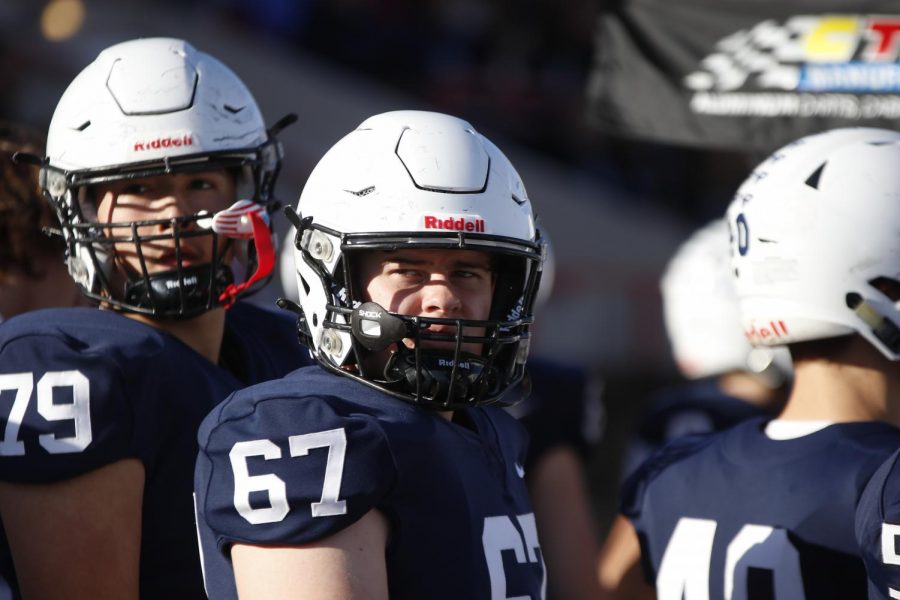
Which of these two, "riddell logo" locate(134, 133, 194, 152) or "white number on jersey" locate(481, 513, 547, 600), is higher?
"riddell logo" locate(134, 133, 194, 152)

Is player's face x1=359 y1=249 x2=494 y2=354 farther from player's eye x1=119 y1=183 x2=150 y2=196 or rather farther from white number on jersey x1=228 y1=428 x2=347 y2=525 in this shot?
player's eye x1=119 y1=183 x2=150 y2=196

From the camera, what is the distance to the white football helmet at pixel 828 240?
2592mm

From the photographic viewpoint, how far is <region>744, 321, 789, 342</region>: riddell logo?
2.71 metres

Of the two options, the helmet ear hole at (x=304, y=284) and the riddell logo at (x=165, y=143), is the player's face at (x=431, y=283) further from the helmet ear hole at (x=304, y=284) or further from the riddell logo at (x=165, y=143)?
the riddell logo at (x=165, y=143)

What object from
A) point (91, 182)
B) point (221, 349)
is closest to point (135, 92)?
point (91, 182)

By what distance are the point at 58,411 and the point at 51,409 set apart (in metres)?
0.01

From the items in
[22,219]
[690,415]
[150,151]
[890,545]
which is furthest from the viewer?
[690,415]

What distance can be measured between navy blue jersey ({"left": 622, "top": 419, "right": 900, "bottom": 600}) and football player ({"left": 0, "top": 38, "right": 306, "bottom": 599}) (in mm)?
915

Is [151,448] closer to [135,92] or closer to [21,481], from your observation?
[21,481]

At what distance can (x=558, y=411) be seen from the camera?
13.1ft

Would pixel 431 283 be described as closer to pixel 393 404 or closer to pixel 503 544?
pixel 393 404

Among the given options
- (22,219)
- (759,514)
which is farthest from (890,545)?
(22,219)

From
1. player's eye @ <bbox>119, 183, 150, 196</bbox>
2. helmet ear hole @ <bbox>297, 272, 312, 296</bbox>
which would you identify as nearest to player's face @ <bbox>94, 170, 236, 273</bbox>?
player's eye @ <bbox>119, 183, 150, 196</bbox>

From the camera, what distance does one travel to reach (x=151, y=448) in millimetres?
2488
